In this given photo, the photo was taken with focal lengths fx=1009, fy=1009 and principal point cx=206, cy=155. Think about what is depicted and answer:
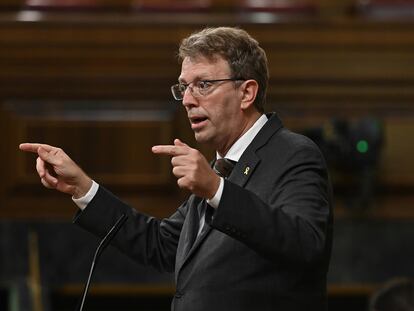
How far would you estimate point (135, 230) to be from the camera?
129 centimetres

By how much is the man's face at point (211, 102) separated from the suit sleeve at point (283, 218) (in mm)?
115

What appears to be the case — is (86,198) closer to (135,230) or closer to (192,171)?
(135,230)

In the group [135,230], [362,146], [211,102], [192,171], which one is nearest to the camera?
[192,171]

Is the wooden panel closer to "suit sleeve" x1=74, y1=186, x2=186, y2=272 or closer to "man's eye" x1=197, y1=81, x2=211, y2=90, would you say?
"suit sleeve" x1=74, y1=186, x2=186, y2=272

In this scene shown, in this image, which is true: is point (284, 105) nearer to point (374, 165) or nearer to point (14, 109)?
point (374, 165)

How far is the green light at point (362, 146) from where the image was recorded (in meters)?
2.29

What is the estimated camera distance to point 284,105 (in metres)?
2.38

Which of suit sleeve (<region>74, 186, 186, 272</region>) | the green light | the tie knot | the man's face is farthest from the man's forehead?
the green light

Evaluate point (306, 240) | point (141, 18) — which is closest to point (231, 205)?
point (306, 240)

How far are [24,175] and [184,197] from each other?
14.8 inches

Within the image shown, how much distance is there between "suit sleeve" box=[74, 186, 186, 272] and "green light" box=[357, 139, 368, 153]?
3.46 feet

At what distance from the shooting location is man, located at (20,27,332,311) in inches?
40.8

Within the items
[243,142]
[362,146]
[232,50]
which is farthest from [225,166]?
[362,146]

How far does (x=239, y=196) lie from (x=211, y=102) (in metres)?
0.17
